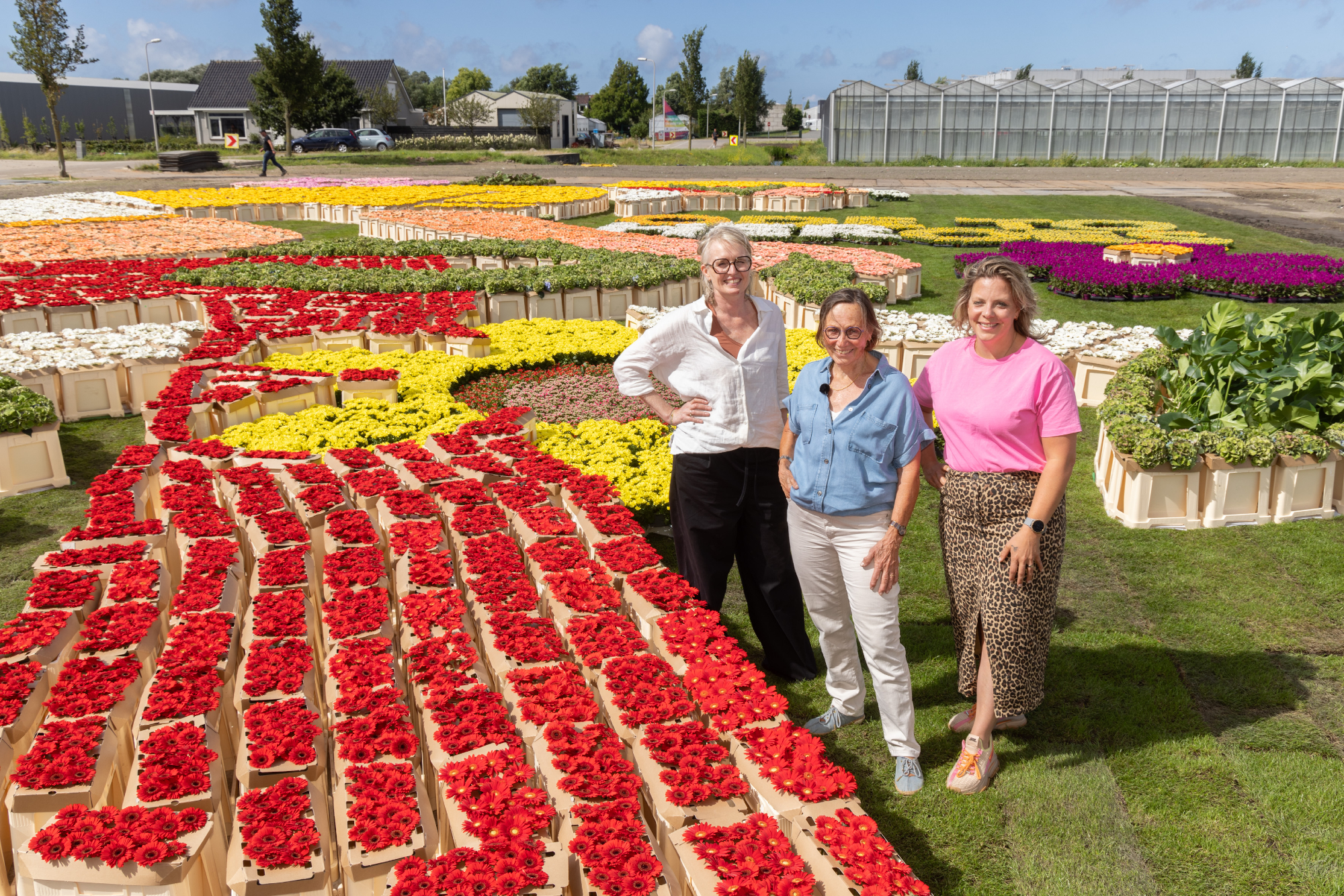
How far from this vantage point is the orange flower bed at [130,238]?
15812 mm

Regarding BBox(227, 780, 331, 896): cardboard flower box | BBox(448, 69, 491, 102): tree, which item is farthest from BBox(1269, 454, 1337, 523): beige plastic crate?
BBox(448, 69, 491, 102): tree

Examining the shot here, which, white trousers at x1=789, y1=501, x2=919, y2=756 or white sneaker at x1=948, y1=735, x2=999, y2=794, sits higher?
white trousers at x1=789, y1=501, x2=919, y2=756

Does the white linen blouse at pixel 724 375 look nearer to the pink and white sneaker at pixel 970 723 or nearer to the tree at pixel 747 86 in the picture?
the pink and white sneaker at pixel 970 723

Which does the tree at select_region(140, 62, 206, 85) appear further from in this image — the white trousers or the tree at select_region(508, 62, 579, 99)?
the white trousers

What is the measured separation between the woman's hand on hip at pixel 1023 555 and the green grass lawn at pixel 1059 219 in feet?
9.51

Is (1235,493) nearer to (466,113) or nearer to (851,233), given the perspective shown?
(851,233)

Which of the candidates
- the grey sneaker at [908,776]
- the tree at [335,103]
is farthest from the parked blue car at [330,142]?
the grey sneaker at [908,776]

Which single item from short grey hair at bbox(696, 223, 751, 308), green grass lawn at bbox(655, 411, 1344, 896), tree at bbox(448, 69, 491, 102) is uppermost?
tree at bbox(448, 69, 491, 102)

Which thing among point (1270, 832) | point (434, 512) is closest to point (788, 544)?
point (434, 512)

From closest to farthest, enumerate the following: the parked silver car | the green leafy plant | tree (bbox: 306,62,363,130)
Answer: the green leafy plant < the parked silver car < tree (bbox: 306,62,363,130)

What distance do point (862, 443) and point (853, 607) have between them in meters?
0.71

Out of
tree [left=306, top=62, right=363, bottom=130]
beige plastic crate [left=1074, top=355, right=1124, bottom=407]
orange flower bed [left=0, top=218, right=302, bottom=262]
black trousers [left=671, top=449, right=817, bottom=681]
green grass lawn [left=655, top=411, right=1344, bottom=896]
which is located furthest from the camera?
tree [left=306, top=62, right=363, bottom=130]

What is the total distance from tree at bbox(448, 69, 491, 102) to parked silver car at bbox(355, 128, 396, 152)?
171 feet

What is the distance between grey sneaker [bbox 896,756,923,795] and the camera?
4.02m
